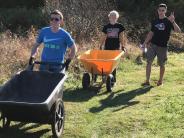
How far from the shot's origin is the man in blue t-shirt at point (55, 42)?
24.9ft

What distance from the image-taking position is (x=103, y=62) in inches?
383

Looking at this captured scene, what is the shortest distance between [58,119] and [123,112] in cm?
182

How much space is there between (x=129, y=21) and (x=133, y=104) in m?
11.1

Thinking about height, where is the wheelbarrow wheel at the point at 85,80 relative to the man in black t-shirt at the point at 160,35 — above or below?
below

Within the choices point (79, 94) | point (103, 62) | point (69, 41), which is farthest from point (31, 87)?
point (103, 62)

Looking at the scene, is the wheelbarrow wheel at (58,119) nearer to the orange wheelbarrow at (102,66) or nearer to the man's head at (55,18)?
the man's head at (55,18)

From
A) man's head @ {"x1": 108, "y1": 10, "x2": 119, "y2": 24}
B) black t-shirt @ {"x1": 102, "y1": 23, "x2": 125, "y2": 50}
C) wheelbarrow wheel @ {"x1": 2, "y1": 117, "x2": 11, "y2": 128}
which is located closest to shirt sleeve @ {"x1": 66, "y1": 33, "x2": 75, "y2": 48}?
Result: wheelbarrow wheel @ {"x1": 2, "y1": 117, "x2": 11, "y2": 128}

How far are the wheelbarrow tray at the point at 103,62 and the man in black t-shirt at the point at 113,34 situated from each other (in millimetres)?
229

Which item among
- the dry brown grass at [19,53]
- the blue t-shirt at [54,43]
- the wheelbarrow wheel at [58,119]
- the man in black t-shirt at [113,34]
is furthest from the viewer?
the dry brown grass at [19,53]

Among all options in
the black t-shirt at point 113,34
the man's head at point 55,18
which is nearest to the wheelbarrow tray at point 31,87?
the man's head at point 55,18

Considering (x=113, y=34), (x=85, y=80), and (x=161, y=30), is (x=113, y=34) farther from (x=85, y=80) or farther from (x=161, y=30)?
(x=85, y=80)

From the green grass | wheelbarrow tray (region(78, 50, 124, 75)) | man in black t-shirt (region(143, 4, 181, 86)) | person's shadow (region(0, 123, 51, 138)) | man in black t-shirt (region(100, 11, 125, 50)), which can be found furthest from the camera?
man in black t-shirt (region(100, 11, 125, 50))

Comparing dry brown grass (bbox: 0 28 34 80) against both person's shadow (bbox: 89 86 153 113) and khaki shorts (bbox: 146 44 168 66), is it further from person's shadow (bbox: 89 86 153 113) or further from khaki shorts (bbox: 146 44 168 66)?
khaki shorts (bbox: 146 44 168 66)

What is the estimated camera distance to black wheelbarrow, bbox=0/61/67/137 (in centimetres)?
632
